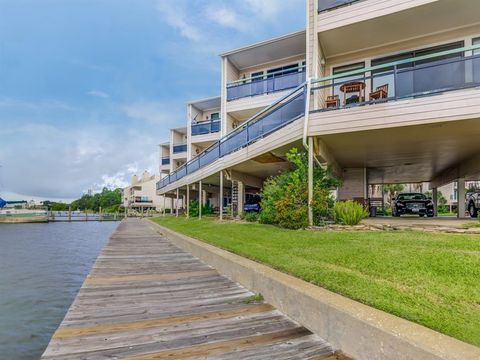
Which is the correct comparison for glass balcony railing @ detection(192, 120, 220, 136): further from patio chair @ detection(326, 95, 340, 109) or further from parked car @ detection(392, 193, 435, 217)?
patio chair @ detection(326, 95, 340, 109)

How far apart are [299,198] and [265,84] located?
30.9 feet

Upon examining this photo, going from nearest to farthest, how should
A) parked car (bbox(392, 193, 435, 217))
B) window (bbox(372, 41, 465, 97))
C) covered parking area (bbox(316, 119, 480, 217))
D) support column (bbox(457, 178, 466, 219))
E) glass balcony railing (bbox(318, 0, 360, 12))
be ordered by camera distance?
window (bbox(372, 41, 465, 97))
covered parking area (bbox(316, 119, 480, 217))
glass balcony railing (bbox(318, 0, 360, 12))
support column (bbox(457, 178, 466, 219))
parked car (bbox(392, 193, 435, 217))

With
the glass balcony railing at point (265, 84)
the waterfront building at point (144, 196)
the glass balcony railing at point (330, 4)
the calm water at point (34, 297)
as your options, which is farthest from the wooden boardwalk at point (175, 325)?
the waterfront building at point (144, 196)

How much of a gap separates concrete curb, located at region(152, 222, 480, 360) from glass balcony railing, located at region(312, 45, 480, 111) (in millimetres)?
6457

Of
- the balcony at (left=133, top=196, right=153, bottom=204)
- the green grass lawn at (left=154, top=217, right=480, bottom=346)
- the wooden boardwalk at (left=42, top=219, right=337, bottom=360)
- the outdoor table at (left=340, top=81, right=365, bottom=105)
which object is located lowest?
the wooden boardwalk at (left=42, top=219, right=337, bottom=360)

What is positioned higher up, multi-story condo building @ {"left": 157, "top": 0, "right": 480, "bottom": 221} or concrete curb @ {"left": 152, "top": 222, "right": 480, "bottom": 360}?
multi-story condo building @ {"left": 157, "top": 0, "right": 480, "bottom": 221}

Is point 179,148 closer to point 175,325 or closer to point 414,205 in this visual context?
point 414,205

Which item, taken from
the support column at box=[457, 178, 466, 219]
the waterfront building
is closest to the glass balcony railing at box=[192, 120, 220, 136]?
the support column at box=[457, 178, 466, 219]

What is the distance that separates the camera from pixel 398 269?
445cm

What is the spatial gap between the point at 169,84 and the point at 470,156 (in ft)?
89.5

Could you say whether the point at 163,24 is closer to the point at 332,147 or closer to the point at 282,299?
the point at 332,147

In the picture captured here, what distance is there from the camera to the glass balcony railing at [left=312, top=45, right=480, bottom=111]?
8.21m

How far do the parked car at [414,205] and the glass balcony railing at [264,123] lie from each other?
8.24 m

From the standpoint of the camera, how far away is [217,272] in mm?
6738
